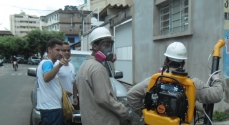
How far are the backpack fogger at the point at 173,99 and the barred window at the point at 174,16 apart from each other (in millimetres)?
5899

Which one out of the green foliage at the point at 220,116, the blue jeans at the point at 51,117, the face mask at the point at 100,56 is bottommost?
the green foliage at the point at 220,116

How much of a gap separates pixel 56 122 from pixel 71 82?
928 millimetres

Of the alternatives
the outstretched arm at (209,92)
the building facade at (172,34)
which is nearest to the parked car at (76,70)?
the outstretched arm at (209,92)

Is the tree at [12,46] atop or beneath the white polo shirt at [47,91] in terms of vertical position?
atop

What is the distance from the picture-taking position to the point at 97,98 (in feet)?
7.45

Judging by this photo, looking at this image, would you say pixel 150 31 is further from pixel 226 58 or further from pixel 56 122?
pixel 56 122

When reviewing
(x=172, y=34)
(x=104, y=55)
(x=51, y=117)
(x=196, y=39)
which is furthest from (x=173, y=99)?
(x=172, y=34)

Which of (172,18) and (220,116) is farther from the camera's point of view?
(172,18)

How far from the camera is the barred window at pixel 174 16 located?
7.66 m

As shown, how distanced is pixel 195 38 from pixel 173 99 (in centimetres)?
522

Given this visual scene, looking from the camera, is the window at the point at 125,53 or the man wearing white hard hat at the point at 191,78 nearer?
the man wearing white hard hat at the point at 191,78

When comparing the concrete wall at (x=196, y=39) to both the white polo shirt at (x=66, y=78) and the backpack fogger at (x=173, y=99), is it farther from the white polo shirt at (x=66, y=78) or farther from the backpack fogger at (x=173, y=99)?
the backpack fogger at (x=173, y=99)

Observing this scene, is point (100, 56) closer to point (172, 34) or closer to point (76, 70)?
point (76, 70)

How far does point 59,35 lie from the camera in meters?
47.3
